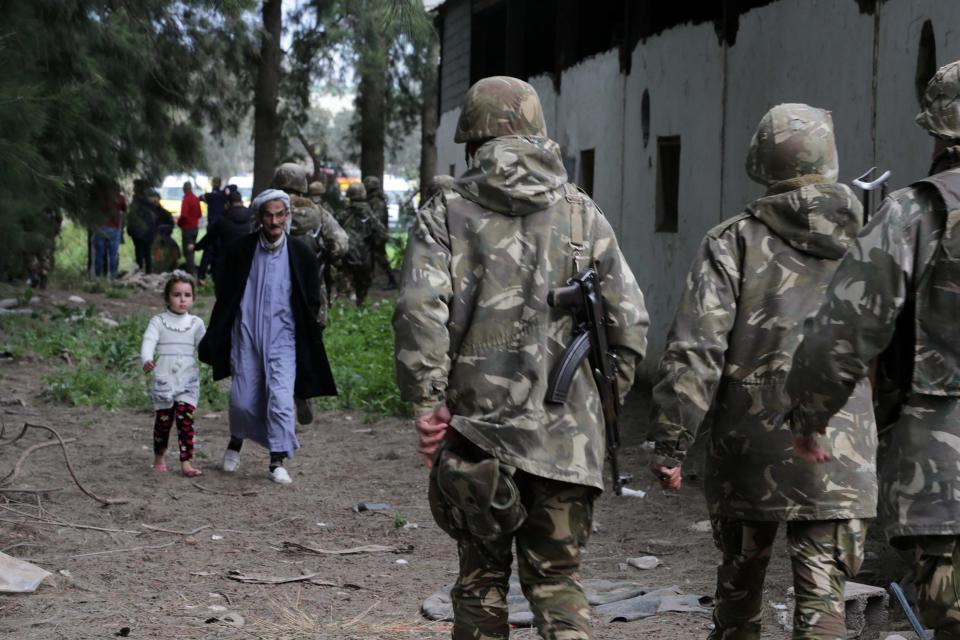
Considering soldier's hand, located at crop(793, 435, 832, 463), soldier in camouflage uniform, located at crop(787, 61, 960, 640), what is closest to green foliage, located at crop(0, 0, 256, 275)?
soldier's hand, located at crop(793, 435, 832, 463)

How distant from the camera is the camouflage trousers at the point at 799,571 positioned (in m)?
4.27

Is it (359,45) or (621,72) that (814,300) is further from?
(359,45)

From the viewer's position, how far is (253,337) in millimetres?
9047

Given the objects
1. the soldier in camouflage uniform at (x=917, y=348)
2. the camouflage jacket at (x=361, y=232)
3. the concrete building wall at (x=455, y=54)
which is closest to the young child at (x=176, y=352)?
the soldier in camouflage uniform at (x=917, y=348)

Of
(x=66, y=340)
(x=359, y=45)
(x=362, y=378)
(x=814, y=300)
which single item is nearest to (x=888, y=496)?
(x=814, y=300)

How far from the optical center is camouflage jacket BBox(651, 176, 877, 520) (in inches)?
173

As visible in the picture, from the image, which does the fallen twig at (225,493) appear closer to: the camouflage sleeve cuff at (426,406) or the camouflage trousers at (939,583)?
the camouflage sleeve cuff at (426,406)

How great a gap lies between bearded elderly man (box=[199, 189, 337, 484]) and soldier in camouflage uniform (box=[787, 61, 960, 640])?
18.7 ft

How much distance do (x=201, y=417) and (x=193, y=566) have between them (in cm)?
531

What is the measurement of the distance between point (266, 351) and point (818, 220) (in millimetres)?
5119

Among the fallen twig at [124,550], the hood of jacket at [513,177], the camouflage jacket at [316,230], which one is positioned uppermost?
the camouflage jacket at [316,230]

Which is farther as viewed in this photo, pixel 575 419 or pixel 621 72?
pixel 621 72

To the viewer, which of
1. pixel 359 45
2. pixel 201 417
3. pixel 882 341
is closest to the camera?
pixel 882 341

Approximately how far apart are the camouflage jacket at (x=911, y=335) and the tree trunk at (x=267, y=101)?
20.8 m
